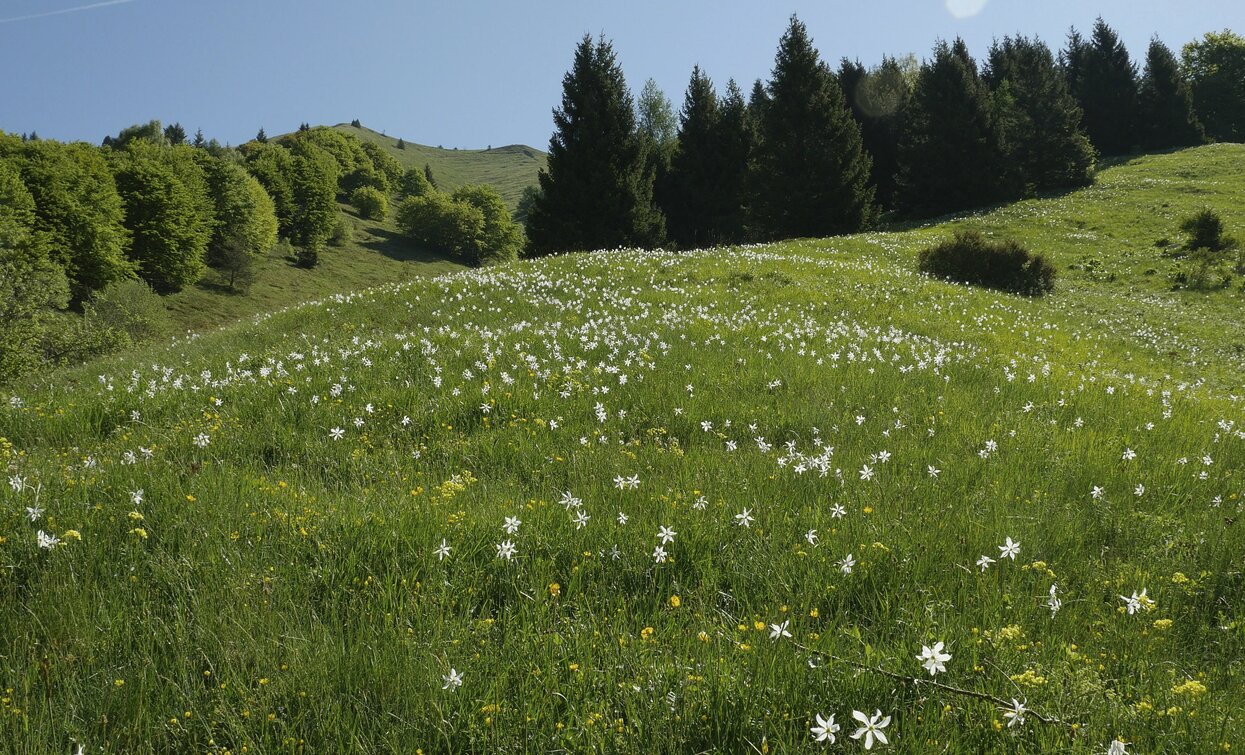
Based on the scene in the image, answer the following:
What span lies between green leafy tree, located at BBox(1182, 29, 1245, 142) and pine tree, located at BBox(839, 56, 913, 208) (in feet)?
139

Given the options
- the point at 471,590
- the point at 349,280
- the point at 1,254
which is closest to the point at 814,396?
the point at 471,590

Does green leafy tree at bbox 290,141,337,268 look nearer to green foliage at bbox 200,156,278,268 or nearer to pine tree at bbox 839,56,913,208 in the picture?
green foliage at bbox 200,156,278,268

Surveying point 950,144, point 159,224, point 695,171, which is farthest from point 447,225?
point 950,144

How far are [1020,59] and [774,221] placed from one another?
41.9 meters

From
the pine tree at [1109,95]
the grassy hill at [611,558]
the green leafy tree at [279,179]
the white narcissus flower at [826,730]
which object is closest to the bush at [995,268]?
the grassy hill at [611,558]

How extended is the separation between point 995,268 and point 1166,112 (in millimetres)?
64743

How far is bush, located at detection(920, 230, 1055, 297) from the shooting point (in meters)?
21.5

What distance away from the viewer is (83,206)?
175ft

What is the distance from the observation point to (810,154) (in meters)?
36.2

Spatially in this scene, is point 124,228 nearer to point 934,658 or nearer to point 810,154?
point 810,154

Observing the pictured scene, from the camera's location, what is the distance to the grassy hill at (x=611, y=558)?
7.91 feet

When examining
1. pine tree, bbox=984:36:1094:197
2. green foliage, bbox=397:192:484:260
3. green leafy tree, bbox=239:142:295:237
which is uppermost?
green leafy tree, bbox=239:142:295:237

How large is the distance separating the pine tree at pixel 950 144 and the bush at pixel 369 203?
97.4 m

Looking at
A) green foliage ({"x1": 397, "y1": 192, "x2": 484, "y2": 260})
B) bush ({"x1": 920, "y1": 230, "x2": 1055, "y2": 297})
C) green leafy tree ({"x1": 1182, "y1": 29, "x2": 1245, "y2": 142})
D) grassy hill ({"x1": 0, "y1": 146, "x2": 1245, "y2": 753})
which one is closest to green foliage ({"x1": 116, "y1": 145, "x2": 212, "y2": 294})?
green foliage ({"x1": 397, "y1": 192, "x2": 484, "y2": 260})
